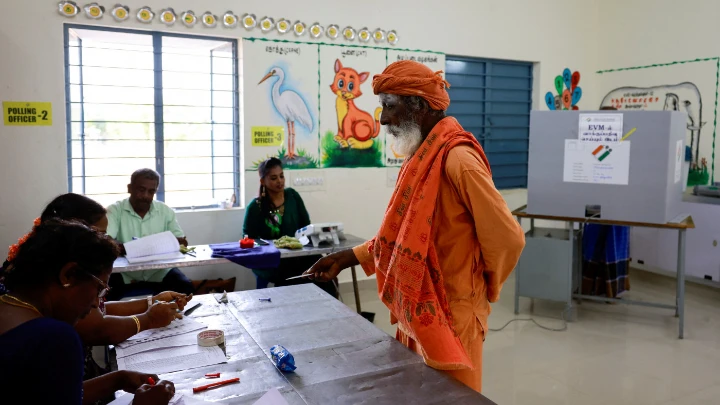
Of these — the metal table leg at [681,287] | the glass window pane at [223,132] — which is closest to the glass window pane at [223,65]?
the glass window pane at [223,132]

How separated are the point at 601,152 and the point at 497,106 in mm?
1864

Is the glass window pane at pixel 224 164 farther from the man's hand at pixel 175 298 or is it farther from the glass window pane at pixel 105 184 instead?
the man's hand at pixel 175 298

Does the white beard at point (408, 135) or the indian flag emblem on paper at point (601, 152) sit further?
the indian flag emblem on paper at point (601, 152)

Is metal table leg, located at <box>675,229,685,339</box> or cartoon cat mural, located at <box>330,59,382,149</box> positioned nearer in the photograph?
metal table leg, located at <box>675,229,685,339</box>

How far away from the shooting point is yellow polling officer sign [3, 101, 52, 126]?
390 centimetres

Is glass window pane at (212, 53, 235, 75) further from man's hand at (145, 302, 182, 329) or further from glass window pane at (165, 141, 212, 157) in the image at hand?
man's hand at (145, 302, 182, 329)

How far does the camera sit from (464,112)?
5715mm

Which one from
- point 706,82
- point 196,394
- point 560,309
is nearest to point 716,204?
point 706,82

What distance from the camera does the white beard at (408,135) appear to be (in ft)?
6.77

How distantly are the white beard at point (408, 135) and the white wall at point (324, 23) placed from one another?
2789 mm

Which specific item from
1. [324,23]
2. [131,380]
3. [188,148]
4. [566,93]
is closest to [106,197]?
[188,148]

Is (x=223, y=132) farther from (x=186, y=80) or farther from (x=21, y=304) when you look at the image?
(x=21, y=304)

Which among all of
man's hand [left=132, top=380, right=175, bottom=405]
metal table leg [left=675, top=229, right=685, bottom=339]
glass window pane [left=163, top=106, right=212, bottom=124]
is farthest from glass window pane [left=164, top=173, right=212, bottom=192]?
metal table leg [left=675, top=229, right=685, bottom=339]

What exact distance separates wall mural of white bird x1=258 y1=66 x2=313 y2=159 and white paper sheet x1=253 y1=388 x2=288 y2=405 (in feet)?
11.1
